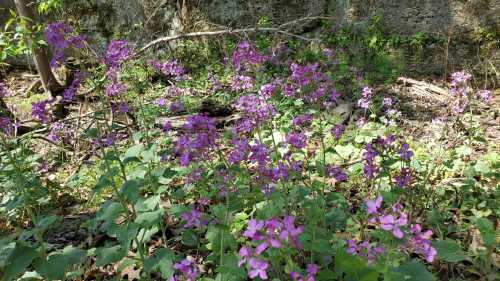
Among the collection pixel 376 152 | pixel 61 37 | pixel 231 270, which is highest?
pixel 61 37

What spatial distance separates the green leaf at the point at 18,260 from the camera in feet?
6.45

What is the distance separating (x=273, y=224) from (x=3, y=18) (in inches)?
371

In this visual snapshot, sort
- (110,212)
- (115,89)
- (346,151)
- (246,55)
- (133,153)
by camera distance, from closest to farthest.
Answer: (110,212), (133,153), (246,55), (115,89), (346,151)

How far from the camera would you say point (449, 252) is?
2.13m

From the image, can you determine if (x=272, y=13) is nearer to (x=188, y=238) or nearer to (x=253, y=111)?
(x=253, y=111)

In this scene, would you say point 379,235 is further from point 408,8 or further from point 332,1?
point 332,1

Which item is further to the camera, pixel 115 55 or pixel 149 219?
pixel 115 55

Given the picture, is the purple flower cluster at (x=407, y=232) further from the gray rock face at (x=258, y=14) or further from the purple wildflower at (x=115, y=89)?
the gray rock face at (x=258, y=14)

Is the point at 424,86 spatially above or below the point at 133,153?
below

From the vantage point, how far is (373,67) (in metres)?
6.04

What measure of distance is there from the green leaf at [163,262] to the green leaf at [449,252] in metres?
1.37

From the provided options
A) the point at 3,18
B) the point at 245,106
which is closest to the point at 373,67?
the point at 245,106

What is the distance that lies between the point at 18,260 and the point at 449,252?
7.18ft

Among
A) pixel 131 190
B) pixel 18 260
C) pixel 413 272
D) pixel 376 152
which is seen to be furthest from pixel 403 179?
pixel 18 260
